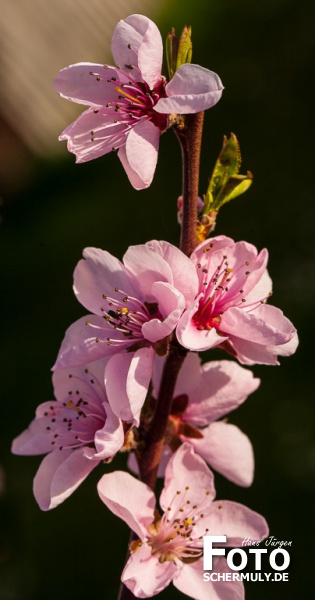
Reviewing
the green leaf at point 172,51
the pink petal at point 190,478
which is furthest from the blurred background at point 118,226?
the pink petal at point 190,478

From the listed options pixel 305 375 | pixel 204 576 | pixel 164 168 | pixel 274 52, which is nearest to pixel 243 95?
pixel 274 52

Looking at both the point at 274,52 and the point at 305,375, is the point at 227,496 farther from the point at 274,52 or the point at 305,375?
the point at 274,52

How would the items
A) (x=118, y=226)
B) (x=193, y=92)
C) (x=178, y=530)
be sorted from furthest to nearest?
(x=118, y=226), (x=178, y=530), (x=193, y=92)

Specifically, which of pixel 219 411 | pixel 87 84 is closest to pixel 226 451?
pixel 219 411

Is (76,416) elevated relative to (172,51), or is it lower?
lower

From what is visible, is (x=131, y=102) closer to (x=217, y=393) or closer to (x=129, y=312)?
(x=129, y=312)

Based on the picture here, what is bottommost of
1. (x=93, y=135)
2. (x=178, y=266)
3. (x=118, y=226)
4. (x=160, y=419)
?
(x=118, y=226)

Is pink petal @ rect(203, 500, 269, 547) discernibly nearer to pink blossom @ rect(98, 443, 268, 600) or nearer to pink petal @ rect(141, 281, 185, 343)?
pink blossom @ rect(98, 443, 268, 600)
